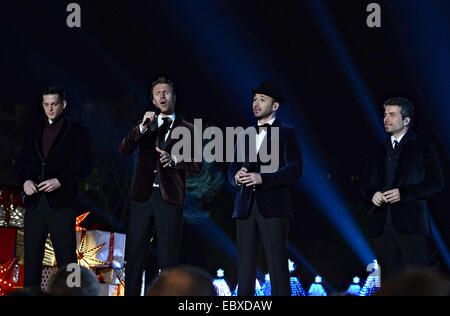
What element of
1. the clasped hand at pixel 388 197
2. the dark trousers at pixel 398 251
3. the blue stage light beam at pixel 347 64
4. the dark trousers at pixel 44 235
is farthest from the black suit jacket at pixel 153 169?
the blue stage light beam at pixel 347 64

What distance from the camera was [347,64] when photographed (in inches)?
411

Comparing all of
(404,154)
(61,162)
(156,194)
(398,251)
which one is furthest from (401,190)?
(61,162)

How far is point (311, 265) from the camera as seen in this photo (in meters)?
16.8

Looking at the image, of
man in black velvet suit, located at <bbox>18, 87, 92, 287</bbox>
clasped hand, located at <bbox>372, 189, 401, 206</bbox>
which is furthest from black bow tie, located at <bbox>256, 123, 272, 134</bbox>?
man in black velvet suit, located at <bbox>18, 87, 92, 287</bbox>

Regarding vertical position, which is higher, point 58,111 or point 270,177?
point 58,111

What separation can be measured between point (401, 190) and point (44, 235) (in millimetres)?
2942

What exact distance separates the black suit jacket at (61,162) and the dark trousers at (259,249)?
1.42 m

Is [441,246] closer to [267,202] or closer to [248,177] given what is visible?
[267,202]

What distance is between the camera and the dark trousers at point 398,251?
460 centimetres

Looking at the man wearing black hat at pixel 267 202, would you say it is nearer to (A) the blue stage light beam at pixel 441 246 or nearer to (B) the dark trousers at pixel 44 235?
(B) the dark trousers at pixel 44 235

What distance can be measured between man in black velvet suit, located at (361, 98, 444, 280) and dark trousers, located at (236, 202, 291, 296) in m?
0.84

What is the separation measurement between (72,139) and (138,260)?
1196 millimetres
